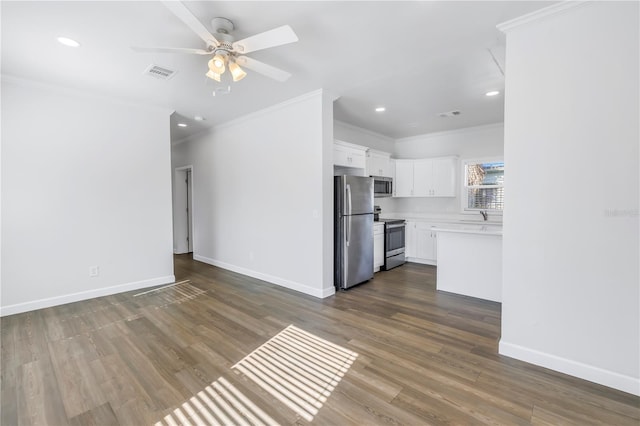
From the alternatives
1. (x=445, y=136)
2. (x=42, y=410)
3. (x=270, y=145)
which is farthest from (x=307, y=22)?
(x=445, y=136)

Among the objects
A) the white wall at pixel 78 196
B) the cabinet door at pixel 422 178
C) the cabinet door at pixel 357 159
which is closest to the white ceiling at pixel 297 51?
the white wall at pixel 78 196

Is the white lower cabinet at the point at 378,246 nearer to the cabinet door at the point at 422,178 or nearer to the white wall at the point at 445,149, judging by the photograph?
the white wall at the point at 445,149

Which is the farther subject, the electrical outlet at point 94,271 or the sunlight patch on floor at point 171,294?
the electrical outlet at point 94,271

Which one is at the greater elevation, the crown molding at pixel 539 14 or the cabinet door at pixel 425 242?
the crown molding at pixel 539 14

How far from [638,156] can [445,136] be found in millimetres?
4419

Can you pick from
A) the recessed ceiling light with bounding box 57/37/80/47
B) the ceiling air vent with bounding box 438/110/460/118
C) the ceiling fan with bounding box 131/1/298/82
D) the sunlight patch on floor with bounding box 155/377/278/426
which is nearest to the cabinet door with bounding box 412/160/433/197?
the ceiling air vent with bounding box 438/110/460/118

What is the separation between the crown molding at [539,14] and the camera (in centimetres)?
205

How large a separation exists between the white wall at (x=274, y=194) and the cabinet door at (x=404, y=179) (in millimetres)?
2853

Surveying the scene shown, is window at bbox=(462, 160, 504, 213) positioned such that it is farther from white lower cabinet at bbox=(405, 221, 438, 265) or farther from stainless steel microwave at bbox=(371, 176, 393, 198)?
stainless steel microwave at bbox=(371, 176, 393, 198)

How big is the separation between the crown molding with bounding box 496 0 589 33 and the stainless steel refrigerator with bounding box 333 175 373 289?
2383 millimetres

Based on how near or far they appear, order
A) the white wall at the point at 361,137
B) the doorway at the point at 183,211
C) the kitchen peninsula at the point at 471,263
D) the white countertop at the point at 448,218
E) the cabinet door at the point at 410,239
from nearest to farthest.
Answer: the kitchen peninsula at the point at 471,263 → the white wall at the point at 361,137 → the white countertop at the point at 448,218 → the cabinet door at the point at 410,239 → the doorway at the point at 183,211

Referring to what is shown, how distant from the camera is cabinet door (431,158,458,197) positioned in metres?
5.84

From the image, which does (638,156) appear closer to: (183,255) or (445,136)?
(445,136)

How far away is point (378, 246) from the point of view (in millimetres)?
5227
